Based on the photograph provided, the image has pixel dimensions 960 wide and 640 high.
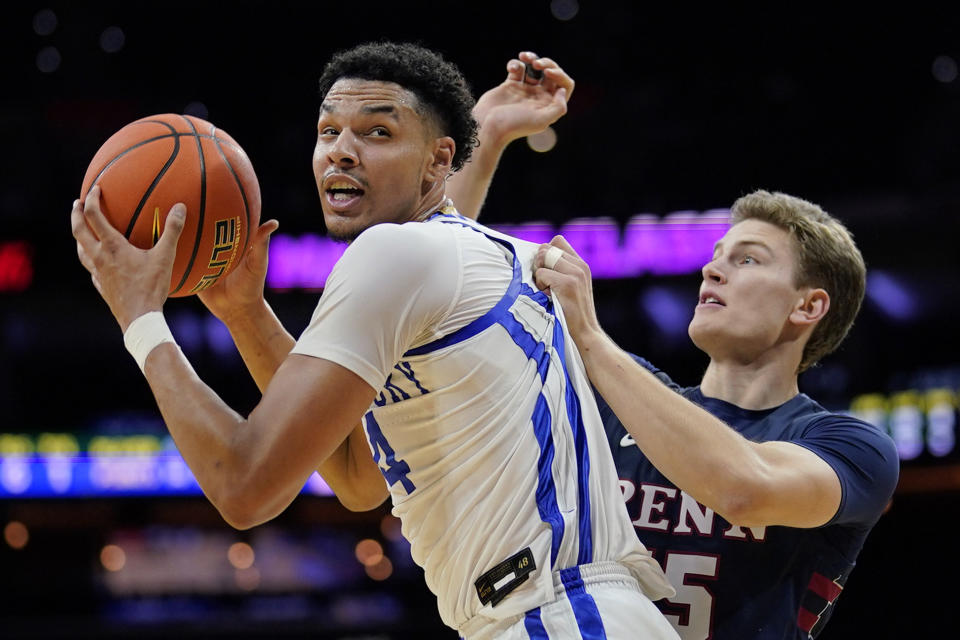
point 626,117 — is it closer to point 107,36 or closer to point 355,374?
point 107,36

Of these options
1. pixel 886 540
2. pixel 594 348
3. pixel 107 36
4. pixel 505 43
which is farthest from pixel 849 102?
pixel 594 348

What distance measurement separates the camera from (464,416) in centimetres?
215

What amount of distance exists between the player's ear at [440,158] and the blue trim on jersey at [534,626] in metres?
0.98

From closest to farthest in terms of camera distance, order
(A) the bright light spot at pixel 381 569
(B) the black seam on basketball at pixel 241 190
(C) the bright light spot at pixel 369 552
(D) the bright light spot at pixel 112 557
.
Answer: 1. (B) the black seam on basketball at pixel 241 190
2. (D) the bright light spot at pixel 112 557
3. (A) the bright light spot at pixel 381 569
4. (C) the bright light spot at pixel 369 552

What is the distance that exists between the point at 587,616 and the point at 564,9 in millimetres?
11031

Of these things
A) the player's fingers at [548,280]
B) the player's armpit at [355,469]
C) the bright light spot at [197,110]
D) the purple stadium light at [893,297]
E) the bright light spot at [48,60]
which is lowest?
the player's armpit at [355,469]

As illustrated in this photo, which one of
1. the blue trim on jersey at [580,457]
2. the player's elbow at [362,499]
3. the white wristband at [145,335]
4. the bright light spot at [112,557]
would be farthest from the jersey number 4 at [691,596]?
the bright light spot at [112,557]

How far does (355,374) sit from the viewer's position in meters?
2.02

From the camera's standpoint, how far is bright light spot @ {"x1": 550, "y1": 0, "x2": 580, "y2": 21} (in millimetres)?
12171

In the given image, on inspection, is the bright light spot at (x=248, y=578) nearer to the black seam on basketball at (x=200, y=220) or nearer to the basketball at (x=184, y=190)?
the basketball at (x=184, y=190)

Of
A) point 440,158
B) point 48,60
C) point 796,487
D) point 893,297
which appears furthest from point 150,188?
point 48,60

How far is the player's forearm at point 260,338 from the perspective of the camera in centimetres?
275

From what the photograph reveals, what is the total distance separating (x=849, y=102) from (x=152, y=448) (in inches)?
332

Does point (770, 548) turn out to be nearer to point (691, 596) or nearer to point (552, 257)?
point (691, 596)
